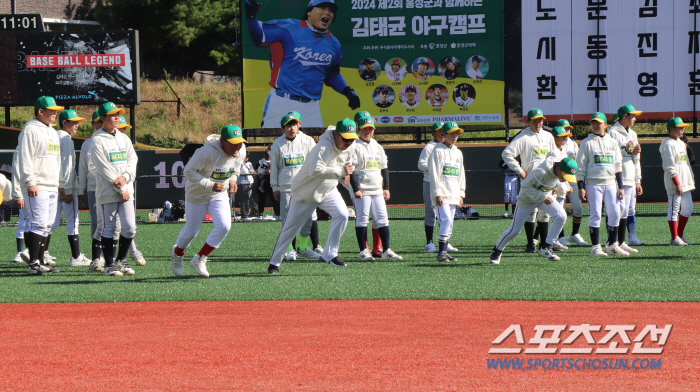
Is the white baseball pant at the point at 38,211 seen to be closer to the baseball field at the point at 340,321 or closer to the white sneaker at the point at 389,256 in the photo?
the baseball field at the point at 340,321

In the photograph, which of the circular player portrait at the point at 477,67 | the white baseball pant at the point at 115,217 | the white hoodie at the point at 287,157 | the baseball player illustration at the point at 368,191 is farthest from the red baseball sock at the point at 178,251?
the circular player portrait at the point at 477,67

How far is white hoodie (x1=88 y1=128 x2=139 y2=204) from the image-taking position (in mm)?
8773

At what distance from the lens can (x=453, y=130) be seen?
1006 cm

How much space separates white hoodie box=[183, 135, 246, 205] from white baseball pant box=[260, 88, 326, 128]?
14.3m

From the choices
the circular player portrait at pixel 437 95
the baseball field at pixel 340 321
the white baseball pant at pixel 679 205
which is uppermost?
the circular player portrait at pixel 437 95

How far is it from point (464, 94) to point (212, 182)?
15337 mm

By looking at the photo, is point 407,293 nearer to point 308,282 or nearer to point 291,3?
point 308,282

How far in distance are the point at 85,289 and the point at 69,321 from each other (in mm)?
1574

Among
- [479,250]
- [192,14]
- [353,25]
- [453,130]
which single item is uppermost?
[192,14]

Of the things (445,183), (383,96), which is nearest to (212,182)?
(445,183)

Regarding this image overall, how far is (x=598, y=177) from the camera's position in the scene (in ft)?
33.5

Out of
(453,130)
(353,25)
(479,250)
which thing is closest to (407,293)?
(453,130)

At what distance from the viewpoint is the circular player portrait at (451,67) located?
2241 centimetres

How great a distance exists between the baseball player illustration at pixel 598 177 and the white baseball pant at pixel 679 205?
70.4 inches
